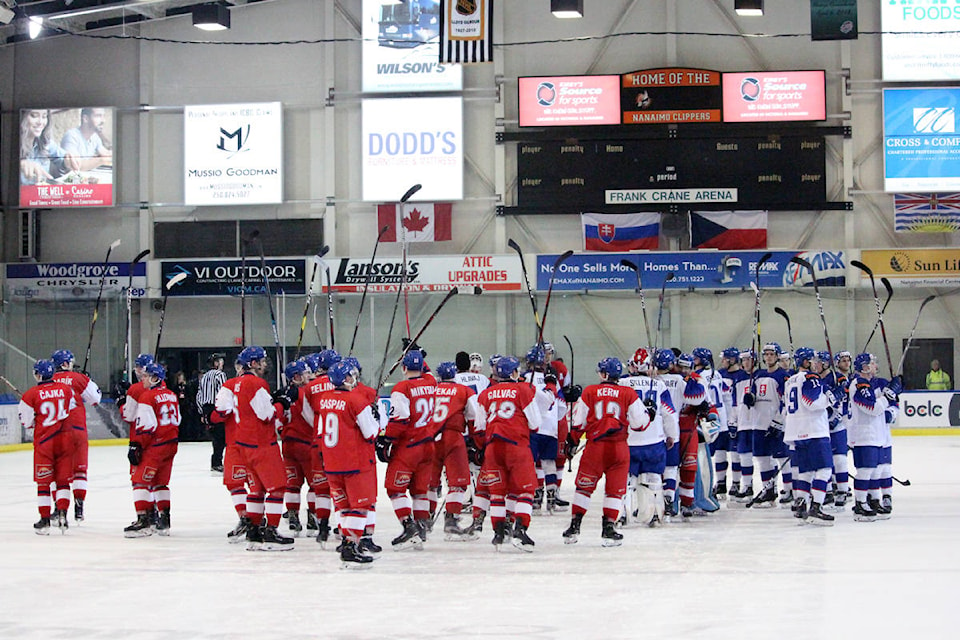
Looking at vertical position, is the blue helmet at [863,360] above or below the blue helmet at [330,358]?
below

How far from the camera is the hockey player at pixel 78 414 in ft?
35.7

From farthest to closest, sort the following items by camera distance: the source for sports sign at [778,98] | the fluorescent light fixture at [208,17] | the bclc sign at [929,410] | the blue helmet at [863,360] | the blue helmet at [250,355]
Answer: the source for sports sign at [778,98] < the bclc sign at [929,410] < the fluorescent light fixture at [208,17] < the blue helmet at [863,360] < the blue helmet at [250,355]

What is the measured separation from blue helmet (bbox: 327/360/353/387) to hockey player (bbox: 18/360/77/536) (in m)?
3.51

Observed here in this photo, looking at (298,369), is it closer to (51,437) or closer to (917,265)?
(51,437)

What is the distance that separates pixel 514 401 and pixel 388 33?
646 inches

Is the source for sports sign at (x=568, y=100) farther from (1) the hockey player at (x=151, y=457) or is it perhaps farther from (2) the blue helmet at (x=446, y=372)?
(1) the hockey player at (x=151, y=457)

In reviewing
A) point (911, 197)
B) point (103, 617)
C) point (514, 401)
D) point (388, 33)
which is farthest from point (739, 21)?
point (103, 617)

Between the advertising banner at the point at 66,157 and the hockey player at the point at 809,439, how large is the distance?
17.5 m

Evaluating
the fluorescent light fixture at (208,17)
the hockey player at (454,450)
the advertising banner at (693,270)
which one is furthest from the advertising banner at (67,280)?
the hockey player at (454,450)

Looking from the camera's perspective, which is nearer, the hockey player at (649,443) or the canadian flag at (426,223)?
the hockey player at (649,443)

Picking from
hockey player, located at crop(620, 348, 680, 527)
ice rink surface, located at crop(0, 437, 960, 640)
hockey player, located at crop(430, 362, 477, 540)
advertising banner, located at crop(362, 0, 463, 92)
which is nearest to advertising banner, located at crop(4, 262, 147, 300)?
advertising banner, located at crop(362, 0, 463, 92)

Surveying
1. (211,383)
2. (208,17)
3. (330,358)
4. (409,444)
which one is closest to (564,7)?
(208,17)

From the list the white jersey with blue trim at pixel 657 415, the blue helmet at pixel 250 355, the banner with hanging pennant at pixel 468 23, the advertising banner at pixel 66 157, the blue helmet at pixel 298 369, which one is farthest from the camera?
the advertising banner at pixel 66 157

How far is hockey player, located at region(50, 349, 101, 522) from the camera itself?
1087 cm
